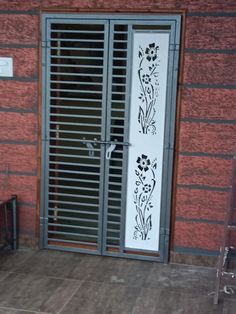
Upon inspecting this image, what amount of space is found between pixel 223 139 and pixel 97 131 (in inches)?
48.1

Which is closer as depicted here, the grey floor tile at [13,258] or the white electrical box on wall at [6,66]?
the grey floor tile at [13,258]

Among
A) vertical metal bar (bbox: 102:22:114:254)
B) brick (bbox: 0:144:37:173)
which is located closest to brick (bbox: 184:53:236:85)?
vertical metal bar (bbox: 102:22:114:254)

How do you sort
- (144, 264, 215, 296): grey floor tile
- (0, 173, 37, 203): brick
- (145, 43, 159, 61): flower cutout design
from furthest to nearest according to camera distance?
(0, 173, 37, 203): brick < (145, 43, 159, 61): flower cutout design < (144, 264, 215, 296): grey floor tile

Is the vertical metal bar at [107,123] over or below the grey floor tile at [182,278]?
over

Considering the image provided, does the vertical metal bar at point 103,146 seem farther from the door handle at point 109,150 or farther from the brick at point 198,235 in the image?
the brick at point 198,235

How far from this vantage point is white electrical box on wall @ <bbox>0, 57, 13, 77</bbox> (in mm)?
4906

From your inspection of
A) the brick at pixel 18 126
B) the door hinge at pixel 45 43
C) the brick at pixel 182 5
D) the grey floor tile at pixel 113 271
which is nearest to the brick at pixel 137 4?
the brick at pixel 182 5

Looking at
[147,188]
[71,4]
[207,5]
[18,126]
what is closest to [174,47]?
[207,5]

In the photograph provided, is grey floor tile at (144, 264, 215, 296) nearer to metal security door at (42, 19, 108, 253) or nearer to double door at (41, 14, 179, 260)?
double door at (41, 14, 179, 260)

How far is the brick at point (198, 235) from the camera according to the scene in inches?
185

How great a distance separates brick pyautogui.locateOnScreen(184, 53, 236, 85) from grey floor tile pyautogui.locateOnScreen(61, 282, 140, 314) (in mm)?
1967

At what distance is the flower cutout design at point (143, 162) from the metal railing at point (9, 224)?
133 cm

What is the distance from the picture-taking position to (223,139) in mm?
4562

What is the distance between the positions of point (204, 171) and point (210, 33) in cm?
126
